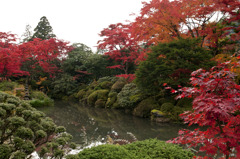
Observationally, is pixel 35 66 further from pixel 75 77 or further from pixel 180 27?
pixel 180 27

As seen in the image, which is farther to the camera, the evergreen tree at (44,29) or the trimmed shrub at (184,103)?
the evergreen tree at (44,29)

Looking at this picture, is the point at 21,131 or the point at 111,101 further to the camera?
the point at 111,101

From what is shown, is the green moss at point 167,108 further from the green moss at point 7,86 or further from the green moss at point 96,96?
the green moss at point 7,86

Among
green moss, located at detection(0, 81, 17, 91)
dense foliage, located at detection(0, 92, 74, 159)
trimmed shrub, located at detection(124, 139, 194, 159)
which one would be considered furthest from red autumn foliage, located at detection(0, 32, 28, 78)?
trimmed shrub, located at detection(124, 139, 194, 159)

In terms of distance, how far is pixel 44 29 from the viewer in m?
24.9

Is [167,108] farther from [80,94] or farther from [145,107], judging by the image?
[80,94]

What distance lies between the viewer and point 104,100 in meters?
13.5

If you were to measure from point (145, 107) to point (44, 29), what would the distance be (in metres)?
21.9

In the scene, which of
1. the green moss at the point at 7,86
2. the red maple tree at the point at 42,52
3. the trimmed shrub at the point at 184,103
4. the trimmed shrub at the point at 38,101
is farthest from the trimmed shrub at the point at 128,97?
the red maple tree at the point at 42,52

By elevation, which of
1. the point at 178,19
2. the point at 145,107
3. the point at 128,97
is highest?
the point at 178,19

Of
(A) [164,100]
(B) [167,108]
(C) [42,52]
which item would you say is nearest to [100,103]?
(A) [164,100]

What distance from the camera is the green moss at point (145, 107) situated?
9359mm

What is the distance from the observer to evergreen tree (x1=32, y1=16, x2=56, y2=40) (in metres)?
24.6

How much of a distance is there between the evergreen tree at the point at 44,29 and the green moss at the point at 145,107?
66.0 ft
